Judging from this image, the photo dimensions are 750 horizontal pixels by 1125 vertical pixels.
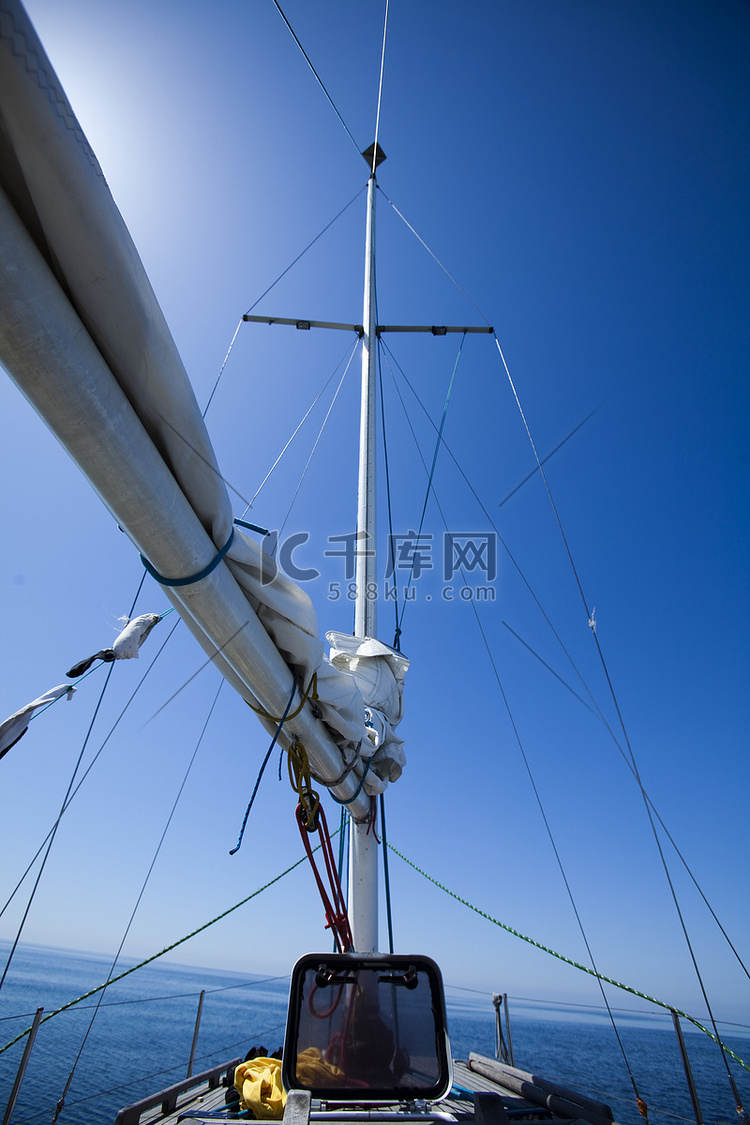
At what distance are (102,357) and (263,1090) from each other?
4.77m

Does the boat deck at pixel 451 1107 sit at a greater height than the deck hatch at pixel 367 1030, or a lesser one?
lesser

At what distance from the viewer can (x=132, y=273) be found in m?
1.72

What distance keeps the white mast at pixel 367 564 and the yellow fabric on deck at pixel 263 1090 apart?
117 centimetres

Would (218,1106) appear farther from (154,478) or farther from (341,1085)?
(154,478)

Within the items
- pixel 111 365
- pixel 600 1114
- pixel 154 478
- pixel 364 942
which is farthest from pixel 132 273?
pixel 364 942

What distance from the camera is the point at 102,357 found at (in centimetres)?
181

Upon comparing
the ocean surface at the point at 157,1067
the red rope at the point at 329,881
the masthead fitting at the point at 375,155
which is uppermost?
the masthead fitting at the point at 375,155

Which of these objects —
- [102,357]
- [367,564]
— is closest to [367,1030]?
[102,357]

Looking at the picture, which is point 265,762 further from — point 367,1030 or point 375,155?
point 375,155

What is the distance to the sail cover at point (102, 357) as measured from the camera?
1412 millimetres

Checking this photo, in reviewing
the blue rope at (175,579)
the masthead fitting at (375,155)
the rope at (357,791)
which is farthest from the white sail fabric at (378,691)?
the masthead fitting at (375,155)

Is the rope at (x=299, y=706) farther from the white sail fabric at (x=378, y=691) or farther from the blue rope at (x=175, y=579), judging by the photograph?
the white sail fabric at (x=378, y=691)

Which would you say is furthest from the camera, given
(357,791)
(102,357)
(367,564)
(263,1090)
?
(367,564)

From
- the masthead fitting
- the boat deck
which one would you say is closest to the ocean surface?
the boat deck
